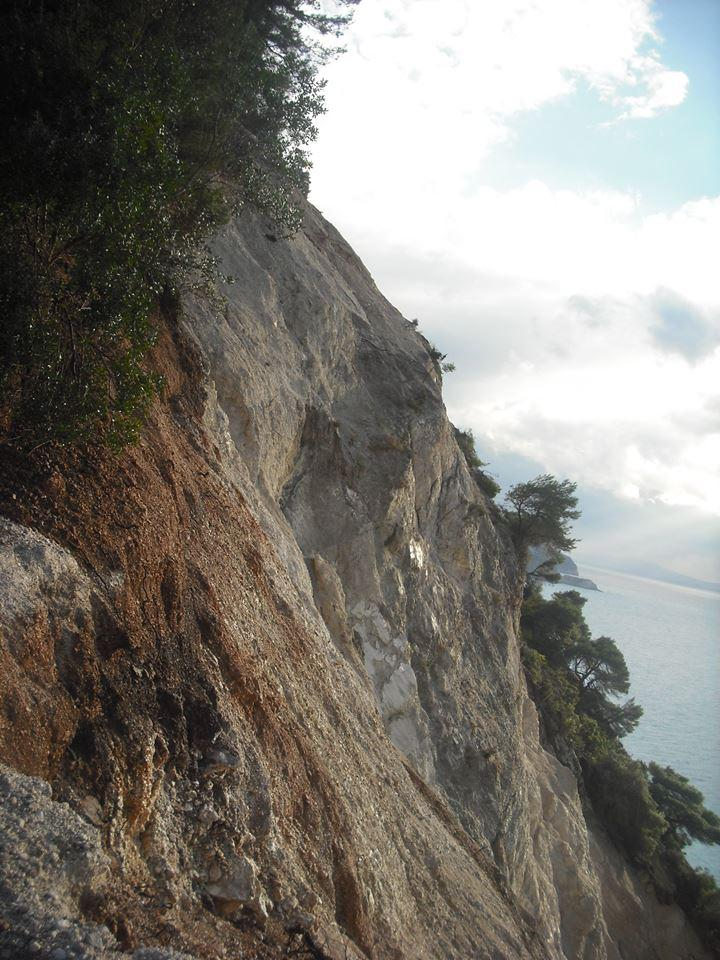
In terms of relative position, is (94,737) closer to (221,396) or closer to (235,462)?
(235,462)

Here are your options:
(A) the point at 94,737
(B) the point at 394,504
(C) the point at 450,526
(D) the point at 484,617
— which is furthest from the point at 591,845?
(A) the point at 94,737

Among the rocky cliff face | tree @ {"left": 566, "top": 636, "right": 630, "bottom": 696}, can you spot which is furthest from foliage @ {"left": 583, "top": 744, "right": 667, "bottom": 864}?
the rocky cliff face

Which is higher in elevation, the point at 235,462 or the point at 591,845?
the point at 235,462

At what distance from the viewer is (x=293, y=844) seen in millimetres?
7051

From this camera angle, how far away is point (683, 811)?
36.8m

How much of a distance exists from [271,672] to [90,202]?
6677 mm

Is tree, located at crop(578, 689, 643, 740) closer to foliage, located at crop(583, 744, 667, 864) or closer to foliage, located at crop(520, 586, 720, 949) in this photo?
foliage, located at crop(520, 586, 720, 949)

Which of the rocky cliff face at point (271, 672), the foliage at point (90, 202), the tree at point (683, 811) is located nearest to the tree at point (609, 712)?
the tree at point (683, 811)

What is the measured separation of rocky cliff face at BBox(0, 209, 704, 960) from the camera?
4.84 m

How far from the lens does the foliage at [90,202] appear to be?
21.9ft

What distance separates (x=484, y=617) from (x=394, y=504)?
731 cm

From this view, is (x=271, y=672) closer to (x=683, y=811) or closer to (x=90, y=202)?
(x=90, y=202)

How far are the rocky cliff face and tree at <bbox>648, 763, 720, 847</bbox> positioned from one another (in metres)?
15.8

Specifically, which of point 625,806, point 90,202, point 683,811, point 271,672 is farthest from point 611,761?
point 90,202
